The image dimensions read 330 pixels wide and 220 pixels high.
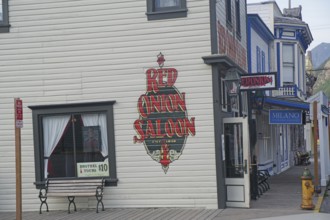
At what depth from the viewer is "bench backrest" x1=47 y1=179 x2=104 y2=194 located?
12484 millimetres

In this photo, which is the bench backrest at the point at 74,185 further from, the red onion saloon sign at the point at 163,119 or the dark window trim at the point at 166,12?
the dark window trim at the point at 166,12

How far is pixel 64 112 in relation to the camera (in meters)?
13.1

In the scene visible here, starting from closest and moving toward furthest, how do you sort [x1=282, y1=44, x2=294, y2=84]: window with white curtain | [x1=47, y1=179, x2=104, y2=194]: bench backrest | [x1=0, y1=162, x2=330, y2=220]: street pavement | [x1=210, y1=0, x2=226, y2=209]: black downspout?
[x1=0, y1=162, x2=330, y2=220]: street pavement → [x1=210, y1=0, x2=226, y2=209]: black downspout → [x1=47, y1=179, x2=104, y2=194]: bench backrest → [x1=282, y1=44, x2=294, y2=84]: window with white curtain

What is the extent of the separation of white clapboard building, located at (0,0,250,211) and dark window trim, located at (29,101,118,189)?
0.02 metres

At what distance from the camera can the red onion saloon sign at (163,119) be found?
1241 cm

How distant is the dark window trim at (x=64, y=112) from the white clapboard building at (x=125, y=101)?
2 centimetres

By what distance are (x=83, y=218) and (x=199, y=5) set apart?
5.48m

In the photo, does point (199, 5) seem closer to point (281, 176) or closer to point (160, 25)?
point (160, 25)

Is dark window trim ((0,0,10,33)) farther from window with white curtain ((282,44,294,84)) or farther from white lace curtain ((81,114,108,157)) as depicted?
window with white curtain ((282,44,294,84))

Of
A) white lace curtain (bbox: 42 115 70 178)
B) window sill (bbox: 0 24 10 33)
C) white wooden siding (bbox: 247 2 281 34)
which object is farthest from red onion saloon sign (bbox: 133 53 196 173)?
white wooden siding (bbox: 247 2 281 34)

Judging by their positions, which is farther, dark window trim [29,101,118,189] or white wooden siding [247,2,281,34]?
white wooden siding [247,2,281,34]

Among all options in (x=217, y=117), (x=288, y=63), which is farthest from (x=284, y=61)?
(x=217, y=117)

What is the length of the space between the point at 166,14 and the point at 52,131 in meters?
4.05

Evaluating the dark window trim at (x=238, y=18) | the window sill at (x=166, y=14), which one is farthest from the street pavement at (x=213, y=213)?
the dark window trim at (x=238, y=18)
